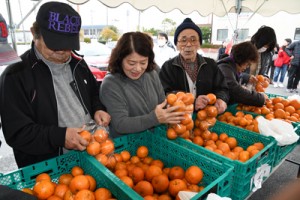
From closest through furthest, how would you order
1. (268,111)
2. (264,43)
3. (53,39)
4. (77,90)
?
(53,39)
(77,90)
(268,111)
(264,43)

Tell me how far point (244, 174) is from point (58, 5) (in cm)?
142

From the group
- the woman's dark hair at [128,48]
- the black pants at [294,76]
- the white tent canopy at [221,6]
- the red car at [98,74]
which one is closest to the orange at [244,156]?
the woman's dark hair at [128,48]

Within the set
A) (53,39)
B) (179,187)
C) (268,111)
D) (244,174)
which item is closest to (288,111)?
(268,111)

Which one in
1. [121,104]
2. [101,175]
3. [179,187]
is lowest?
[179,187]

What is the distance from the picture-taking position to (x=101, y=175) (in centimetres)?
120

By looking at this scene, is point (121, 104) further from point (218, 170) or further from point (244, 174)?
point (244, 174)

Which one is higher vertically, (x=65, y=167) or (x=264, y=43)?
(x=264, y=43)

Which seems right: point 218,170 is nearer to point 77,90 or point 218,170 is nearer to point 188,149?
point 188,149

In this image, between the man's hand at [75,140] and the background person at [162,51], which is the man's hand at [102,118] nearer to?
the man's hand at [75,140]

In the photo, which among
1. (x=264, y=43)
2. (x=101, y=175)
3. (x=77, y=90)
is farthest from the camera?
(x=264, y=43)

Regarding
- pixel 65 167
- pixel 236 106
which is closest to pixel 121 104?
pixel 65 167

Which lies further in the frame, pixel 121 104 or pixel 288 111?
pixel 288 111

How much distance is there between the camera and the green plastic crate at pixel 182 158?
1151 mm

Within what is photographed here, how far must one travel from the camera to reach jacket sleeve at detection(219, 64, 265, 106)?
2391 mm
